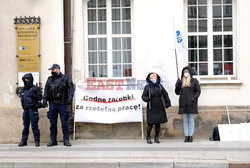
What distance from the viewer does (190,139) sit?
40.2 feet

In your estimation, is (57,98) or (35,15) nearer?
(57,98)

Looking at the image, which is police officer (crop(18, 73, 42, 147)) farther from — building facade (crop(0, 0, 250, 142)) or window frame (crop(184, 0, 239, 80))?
window frame (crop(184, 0, 239, 80))

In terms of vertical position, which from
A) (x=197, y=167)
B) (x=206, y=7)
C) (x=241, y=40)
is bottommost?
(x=197, y=167)

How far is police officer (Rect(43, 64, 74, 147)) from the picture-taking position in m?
11.7

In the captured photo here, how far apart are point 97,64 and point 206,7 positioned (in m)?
3.24

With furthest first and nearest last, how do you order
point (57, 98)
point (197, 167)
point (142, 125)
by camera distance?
1. point (142, 125)
2. point (57, 98)
3. point (197, 167)

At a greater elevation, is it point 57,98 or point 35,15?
point 35,15

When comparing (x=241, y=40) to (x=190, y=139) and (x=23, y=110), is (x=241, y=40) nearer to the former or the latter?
(x=190, y=139)

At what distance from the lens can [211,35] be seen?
13102mm

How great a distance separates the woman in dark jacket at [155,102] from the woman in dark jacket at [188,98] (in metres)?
0.40

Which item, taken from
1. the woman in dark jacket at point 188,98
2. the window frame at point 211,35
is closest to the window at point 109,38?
the window frame at point 211,35

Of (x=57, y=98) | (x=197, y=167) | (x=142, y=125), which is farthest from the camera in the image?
(x=142, y=125)

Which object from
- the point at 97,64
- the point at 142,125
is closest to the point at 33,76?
→ the point at 97,64

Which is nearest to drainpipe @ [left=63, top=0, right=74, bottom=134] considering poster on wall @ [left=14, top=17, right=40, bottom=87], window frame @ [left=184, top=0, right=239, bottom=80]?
poster on wall @ [left=14, top=17, right=40, bottom=87]
